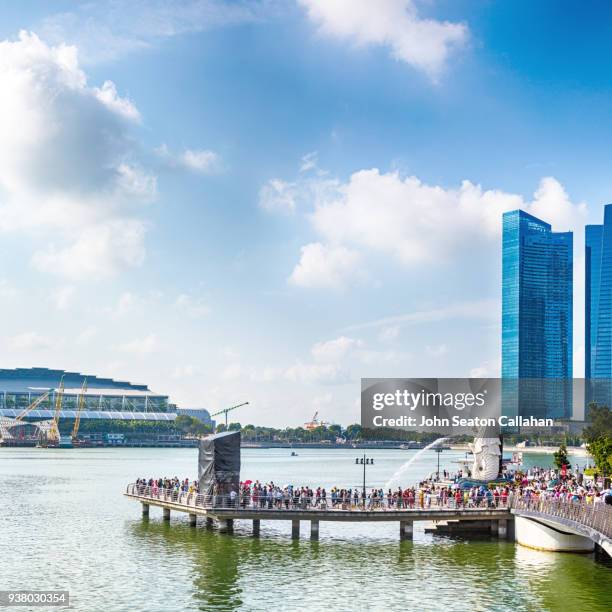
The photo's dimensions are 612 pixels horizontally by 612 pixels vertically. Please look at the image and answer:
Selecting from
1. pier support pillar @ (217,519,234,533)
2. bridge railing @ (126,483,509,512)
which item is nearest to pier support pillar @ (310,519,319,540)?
bridge railing @ (126,483,509,512)

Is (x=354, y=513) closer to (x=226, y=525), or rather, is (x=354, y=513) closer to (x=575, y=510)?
(x=226, y=525)

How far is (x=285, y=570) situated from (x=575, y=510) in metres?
14.2

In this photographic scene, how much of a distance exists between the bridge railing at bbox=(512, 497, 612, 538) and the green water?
253 centimetres

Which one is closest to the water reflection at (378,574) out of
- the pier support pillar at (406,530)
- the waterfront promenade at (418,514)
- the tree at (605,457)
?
the pier support pillar at (406,530)

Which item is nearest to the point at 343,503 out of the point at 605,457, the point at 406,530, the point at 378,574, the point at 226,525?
the point at 406,530

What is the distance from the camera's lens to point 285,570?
43.0 meters

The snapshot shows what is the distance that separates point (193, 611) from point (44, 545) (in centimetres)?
1929

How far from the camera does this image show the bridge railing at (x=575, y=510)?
1396 inches

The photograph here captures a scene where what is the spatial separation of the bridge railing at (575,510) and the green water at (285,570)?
253cm

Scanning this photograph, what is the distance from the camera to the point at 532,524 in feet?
160

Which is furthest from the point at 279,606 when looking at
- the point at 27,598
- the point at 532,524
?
the point at 532,524

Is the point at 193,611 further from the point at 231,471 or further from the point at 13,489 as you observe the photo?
the point at 13,489

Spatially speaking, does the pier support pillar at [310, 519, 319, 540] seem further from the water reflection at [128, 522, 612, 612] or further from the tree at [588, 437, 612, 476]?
the tree at [588, 437, 612, 476]

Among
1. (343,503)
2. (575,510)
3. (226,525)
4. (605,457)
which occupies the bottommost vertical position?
(226,525)
